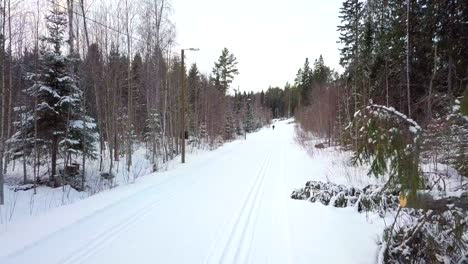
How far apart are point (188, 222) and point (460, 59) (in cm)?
957

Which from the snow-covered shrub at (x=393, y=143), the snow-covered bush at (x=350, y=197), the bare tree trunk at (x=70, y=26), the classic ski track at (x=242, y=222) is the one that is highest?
the bare tree trunk at (x=70, y=26)

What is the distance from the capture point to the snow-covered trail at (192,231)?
505 cm

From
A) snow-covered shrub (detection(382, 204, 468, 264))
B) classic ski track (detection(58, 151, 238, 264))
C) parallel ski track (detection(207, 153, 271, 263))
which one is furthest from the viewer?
parallel ski track (detection(207, 153, 271, 263))

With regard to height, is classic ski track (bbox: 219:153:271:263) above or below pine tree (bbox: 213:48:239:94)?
below

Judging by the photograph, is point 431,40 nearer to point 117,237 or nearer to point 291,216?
point 291,216

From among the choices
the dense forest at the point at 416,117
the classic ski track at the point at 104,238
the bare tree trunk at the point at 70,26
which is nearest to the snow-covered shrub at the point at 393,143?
the dense forest at the point at 416,117

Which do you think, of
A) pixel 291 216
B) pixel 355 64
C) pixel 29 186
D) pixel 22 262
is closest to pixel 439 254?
pixel 291 216

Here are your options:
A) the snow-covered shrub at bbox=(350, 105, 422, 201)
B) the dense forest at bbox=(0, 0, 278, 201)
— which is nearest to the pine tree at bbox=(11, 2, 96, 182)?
the dense forest at bbox=(0, 0, 278, 201)

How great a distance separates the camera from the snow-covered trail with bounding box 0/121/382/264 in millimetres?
5055

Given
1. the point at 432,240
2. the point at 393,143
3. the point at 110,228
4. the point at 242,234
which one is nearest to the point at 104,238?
the point at 110,228

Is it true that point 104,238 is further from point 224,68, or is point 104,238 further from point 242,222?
point 224,68

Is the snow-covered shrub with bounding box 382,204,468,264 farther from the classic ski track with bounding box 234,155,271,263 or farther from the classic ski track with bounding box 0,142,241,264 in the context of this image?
the classic ski track with bounding box 0,142,241,264

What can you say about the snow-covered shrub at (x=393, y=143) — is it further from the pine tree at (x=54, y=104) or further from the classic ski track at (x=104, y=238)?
the pine tree at (x=54, y=104)

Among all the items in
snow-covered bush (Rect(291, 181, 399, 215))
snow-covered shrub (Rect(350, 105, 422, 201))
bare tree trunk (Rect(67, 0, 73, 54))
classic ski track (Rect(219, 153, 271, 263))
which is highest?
bare tree trunk (Rect(67, 0, 73, 54))
